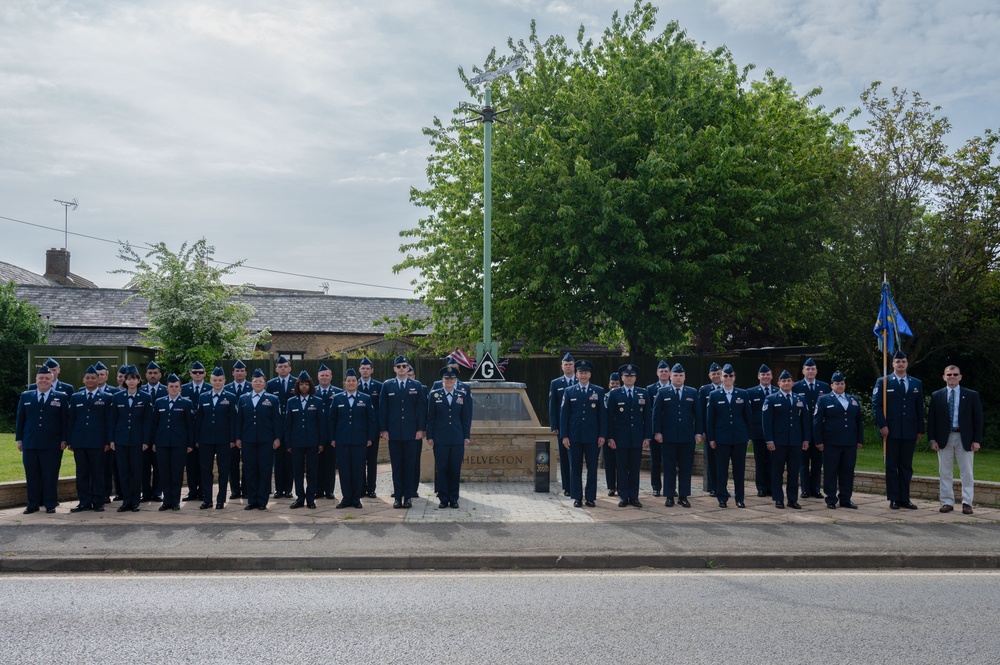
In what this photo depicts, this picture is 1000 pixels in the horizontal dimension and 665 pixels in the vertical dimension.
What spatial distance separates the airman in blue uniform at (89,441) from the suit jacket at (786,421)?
861cm

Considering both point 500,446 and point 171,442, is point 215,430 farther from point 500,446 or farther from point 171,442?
point 500,446

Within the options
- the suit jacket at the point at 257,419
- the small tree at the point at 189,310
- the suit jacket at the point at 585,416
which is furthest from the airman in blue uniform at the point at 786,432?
the small tree at the point at 189,310

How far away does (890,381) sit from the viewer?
11.6m

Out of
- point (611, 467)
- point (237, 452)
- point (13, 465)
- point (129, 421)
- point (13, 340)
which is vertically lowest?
point (13, 465)

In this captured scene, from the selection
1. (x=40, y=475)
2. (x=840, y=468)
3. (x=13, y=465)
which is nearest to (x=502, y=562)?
(x=840, y=468)

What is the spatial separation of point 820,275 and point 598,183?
5798 mm

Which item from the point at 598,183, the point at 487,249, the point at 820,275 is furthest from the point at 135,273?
the point at 820,275

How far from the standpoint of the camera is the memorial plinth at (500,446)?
1369 centimetres

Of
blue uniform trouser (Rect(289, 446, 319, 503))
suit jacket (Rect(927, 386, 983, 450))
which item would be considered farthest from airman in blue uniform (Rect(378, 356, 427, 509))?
suit jacket (Rect(927, 386, 983, 450))

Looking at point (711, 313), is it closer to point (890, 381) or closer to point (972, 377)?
point (972, 377)

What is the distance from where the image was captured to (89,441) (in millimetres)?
10875

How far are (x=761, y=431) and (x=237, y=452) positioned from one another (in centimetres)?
725

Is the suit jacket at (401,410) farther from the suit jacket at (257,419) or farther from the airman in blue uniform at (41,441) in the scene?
the airman in blue uniform at (41,441)

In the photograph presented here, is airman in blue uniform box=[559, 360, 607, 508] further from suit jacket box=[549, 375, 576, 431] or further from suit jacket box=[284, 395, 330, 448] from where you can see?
suit jacket box=[284, 395, 330, 448]
